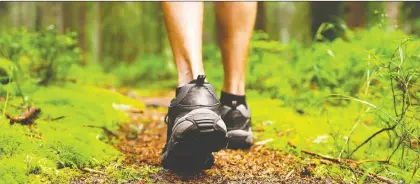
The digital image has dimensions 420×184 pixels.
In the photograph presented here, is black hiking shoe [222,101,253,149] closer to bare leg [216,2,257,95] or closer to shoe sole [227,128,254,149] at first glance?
shoe sole [227,128,254,149]

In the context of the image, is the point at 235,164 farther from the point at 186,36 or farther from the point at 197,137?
the point at 186,36

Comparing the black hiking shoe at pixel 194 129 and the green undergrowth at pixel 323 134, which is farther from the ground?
the black hiking shoe at pixel 194 129

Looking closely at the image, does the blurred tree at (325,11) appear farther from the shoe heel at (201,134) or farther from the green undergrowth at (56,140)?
the shoe heel at (201,134)

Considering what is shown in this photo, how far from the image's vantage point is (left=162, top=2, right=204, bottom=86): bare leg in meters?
1.93

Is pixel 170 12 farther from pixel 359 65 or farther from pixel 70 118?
pixel 359 65

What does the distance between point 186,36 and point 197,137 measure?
21.8 inches

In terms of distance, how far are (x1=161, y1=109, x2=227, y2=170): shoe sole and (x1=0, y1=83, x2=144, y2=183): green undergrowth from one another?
414 millimetres

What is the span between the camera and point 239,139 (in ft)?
8.00

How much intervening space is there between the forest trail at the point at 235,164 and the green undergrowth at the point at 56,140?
169 mm

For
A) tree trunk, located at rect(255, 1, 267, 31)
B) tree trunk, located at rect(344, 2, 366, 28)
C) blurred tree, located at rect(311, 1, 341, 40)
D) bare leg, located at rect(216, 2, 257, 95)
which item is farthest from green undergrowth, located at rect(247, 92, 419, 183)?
tree trunk, located at rect(255, 1, 267, 31)

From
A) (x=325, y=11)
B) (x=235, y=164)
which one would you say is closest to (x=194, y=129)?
(x=235, y=164)

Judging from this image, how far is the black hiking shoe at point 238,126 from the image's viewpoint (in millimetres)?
2441

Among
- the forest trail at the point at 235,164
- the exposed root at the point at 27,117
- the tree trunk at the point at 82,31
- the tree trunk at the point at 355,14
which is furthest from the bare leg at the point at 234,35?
the tree trunk at the point at 82,31

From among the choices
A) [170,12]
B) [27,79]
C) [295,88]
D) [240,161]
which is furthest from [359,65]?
[27,79]
